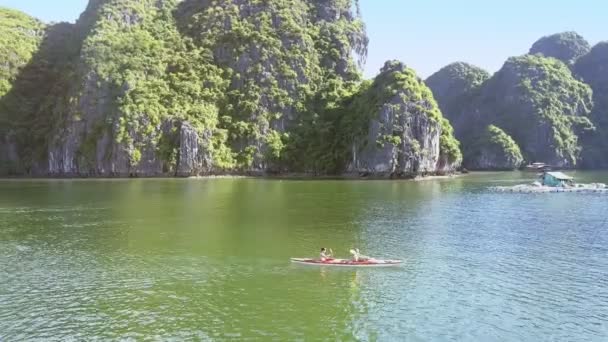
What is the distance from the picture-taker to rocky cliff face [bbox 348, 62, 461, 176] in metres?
140

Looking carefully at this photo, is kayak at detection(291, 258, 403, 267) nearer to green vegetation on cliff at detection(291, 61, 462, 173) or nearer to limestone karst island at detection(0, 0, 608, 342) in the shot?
limestone karst island at detection(0, 0, 608, 342)

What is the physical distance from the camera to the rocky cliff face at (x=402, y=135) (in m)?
140

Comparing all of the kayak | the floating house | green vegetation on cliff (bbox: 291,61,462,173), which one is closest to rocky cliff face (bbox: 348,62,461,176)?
green vegetation on cliff (bbox: 291,61,462,173)

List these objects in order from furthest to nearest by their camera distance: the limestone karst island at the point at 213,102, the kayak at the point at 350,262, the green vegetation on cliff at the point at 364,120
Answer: the limestone karst island at the point at 213,102 < the green vegetation on cliff at the point at 364,120 < the kayak at the point at 350,262

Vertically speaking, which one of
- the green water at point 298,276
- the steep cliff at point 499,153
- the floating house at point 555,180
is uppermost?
the steep cliff at point 499,153

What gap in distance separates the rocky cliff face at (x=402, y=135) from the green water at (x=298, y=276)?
228ft

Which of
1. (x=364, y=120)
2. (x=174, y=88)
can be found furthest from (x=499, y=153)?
(x=174, y=88)

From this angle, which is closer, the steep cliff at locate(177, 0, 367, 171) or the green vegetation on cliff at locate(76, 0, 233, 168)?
the green vegetation on cliff at locate(76, 0, 233, 168)

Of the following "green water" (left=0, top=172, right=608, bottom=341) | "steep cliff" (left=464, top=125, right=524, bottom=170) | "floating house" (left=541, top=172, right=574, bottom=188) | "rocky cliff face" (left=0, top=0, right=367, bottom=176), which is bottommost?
"green water" (left=0, top=172, right=608, bottom=341)

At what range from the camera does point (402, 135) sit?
142000mm

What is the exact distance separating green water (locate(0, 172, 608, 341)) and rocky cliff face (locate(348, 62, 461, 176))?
6943 cm

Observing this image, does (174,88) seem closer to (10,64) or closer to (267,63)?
(267,63)

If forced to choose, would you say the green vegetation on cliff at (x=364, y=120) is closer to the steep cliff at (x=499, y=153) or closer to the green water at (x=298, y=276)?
the steep cliff at (x=499, y=153)

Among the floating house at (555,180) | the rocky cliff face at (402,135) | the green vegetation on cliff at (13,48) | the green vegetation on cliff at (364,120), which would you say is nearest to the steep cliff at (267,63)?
the green vegetation on cliff at (364,120)
